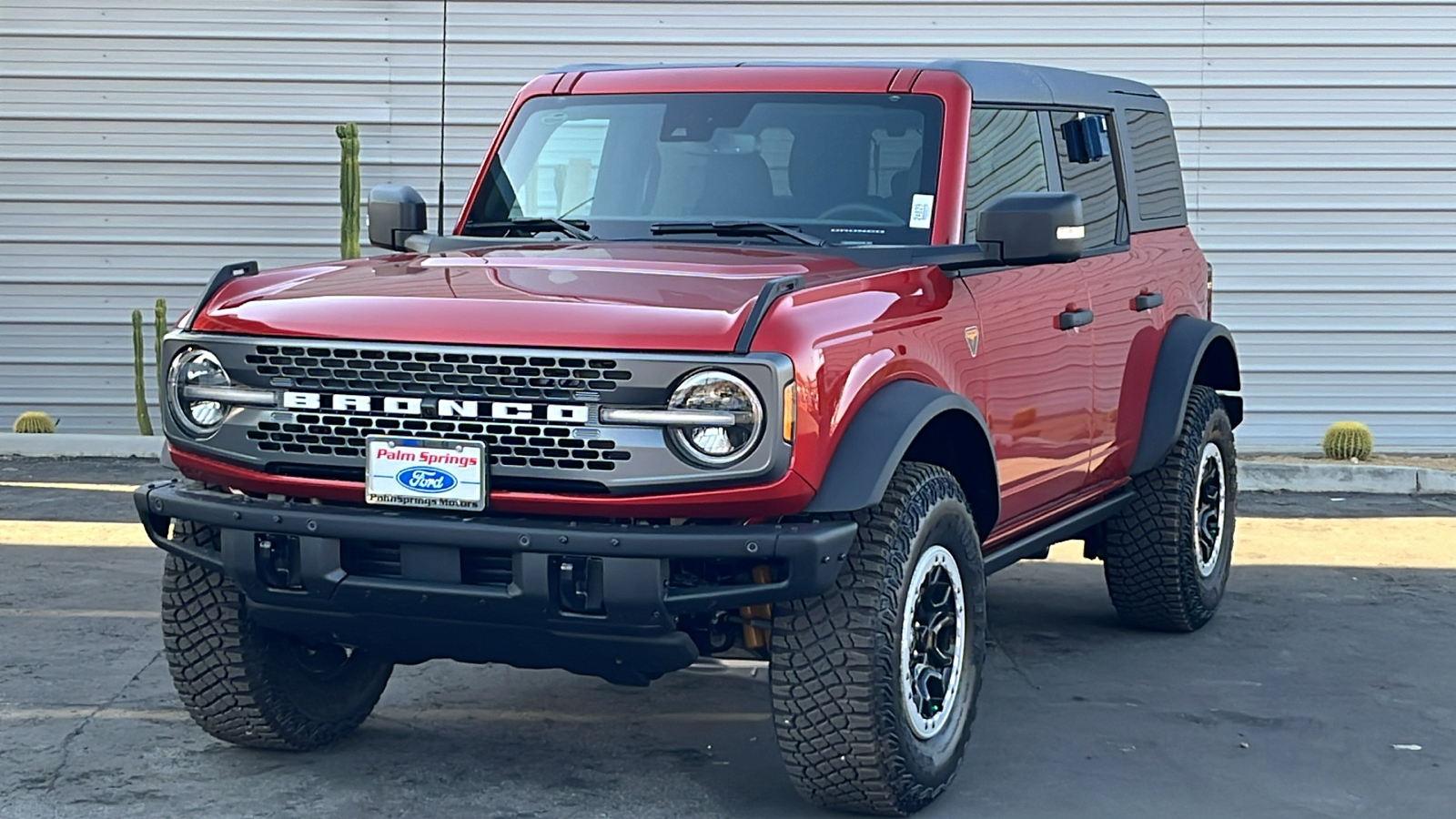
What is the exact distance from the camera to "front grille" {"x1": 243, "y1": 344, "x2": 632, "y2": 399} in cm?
421

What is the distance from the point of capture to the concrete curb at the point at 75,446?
1148 cm

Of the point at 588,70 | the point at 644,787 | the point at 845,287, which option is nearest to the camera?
the point at 845,287

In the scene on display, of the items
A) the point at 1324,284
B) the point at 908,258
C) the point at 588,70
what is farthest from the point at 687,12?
the point at 908,258

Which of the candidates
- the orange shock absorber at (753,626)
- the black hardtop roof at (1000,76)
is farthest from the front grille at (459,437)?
the black hardtop roof at (1000,76)

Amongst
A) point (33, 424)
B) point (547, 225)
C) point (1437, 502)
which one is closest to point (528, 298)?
point (547, 225)

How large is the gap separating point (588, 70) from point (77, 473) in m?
5.98

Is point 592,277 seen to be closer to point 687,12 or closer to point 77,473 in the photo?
point 77,473

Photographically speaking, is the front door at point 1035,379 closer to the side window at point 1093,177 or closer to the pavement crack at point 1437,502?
the side window at point 1093,177

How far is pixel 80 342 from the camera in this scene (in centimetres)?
1257

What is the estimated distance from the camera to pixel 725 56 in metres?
12.4

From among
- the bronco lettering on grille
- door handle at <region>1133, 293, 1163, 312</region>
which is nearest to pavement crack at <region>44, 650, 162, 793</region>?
the bronco lettering on grille

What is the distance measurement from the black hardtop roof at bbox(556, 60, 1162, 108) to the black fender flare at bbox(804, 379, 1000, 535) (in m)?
1.26

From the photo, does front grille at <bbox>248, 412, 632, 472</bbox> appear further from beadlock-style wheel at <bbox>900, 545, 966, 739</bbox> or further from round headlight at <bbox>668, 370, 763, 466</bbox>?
beadlock-style wheel at <bbox>900, 545, 966, 739</bbox>

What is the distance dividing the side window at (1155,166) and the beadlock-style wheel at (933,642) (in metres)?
2.42
